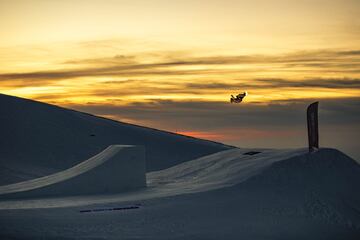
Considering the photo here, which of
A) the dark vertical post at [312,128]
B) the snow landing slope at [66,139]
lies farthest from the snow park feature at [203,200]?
the snow landing slope at [66,139]

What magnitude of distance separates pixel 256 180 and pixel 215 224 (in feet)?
15.8

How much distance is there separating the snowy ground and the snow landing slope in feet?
74.1

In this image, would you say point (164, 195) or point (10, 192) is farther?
point (10, 192)

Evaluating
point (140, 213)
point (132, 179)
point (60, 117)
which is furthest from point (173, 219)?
point (60, 117)

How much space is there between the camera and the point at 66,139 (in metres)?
55.1

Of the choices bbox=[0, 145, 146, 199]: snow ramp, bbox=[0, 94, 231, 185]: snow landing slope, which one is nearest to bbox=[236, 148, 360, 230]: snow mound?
bbox=[0, 145, 146, 199]: snow ramp

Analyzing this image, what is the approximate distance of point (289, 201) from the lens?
25844mm

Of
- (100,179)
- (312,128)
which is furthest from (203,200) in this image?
(312,128)

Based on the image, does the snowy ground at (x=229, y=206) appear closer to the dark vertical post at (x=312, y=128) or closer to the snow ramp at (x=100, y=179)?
the dark vertical post at (x=312, y=128)

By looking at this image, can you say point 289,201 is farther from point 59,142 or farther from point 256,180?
point 59,142

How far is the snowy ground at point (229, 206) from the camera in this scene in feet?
72.0

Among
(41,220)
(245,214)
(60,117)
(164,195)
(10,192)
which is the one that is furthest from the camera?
(60,117)

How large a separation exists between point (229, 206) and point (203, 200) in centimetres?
112

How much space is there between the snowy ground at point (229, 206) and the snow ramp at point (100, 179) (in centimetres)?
126
